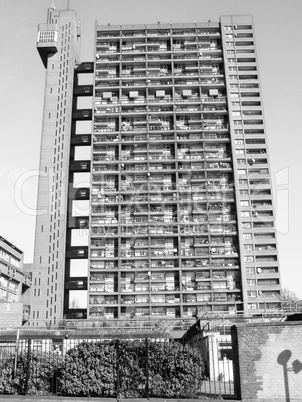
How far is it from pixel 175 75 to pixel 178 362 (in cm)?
8248

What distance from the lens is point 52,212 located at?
8881 centimetres

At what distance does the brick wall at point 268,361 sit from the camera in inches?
787

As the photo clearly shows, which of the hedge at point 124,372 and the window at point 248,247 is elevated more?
the window at point 248,247

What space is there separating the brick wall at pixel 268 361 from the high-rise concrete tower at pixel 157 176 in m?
62.4

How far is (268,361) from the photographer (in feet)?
66.9

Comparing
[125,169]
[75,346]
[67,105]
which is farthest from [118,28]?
[75,346]

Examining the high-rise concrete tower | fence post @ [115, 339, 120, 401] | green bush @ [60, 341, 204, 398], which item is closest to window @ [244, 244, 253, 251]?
the high-rise concrete tower

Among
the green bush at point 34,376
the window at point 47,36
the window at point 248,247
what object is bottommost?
the green bush at point 34,376

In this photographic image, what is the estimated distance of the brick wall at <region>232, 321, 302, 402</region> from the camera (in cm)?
2000

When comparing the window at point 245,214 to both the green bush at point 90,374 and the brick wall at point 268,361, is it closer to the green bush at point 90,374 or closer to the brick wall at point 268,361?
the brick wall at point 268,361

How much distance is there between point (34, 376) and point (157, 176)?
7100cm

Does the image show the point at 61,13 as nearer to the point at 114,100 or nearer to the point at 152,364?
the point at 114,100

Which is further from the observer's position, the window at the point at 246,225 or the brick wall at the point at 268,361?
the window at the point at 246,225

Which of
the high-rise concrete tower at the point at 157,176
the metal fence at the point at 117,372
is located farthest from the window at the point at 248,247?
the metal fence at the point at 117,372
